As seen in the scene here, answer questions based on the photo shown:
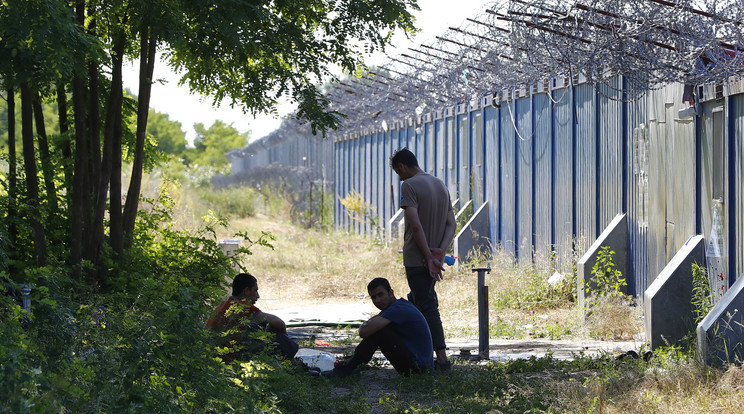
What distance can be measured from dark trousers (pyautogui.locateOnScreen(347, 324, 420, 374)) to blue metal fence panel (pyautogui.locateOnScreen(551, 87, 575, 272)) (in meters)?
5.05

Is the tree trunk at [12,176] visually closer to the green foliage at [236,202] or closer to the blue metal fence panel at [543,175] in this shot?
the blue metal fence panel at [543,175]

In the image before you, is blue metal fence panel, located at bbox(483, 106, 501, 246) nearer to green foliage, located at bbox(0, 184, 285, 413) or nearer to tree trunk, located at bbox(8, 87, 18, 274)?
tree trunk, located at bbox(8, 87, 18, 274)

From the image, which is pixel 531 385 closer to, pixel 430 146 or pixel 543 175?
pixel 543 175

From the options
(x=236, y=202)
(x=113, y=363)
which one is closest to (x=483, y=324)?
(x=113, y=363)

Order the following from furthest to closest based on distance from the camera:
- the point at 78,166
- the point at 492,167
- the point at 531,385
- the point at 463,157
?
the point at 463,157, the point at 492,167, the point at 78,166, the point at 531,385

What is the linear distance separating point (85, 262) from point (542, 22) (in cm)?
419

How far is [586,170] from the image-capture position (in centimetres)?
1070

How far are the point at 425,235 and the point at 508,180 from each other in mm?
7317

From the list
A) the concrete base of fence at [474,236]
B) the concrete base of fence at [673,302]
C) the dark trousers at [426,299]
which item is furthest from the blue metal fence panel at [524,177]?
the dark trousers at [426,299]

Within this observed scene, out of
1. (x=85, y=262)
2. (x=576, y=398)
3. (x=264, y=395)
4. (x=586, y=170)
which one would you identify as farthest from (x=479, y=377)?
(x=586, y=170)

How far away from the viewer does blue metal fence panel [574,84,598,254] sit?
34.2 feet

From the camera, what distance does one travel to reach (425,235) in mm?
6617

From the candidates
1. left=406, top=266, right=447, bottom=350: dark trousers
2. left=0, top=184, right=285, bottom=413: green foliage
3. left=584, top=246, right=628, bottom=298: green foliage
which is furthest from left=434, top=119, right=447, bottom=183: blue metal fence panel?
left=0, top=184, right=285, bottom=413: green foliage

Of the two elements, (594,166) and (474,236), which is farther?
(474,236)
